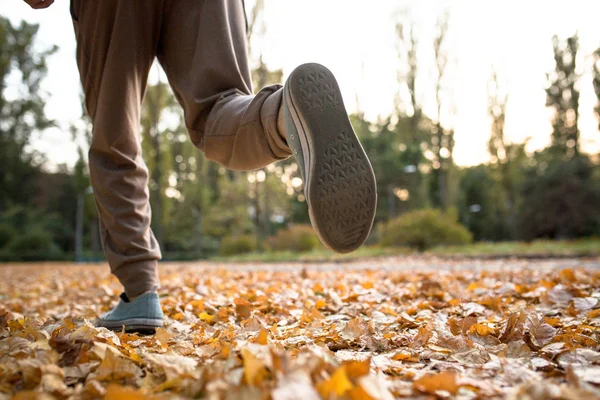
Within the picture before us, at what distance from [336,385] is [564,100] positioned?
94.8 feet

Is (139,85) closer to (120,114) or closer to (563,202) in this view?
(120,114)

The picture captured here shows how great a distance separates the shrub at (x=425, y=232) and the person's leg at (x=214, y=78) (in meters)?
14.5

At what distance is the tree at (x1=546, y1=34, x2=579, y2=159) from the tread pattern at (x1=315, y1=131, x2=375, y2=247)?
1023 inches

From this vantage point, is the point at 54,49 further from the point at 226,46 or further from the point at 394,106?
the point at 226,46

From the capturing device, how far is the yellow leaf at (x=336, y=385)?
84 cm

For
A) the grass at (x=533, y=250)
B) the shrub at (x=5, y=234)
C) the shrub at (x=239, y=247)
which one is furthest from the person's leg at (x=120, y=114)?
the shrub at (x=5, y=234)

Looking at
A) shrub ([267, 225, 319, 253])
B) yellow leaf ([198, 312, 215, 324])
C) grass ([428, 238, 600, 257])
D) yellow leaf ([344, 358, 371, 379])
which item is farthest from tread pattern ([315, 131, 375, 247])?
shrub ([267, 225, 319, 253])

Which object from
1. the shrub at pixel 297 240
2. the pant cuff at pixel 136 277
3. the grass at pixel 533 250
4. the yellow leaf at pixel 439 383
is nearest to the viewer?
the yellow leaf at pixel 439 383

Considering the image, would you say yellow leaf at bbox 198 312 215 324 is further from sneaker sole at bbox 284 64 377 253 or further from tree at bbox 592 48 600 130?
tree at bbox 592 48 600 130

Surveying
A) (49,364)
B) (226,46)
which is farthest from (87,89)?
(49,364)

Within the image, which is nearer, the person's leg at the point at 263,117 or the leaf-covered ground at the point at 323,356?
the leaf-covered ground at the point at 323,356

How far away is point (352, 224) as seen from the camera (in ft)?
4.53

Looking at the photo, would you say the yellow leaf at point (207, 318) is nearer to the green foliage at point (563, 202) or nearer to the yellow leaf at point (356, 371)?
the yellow leaf at point (356, 371)

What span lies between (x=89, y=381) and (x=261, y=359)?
1.25 feet
